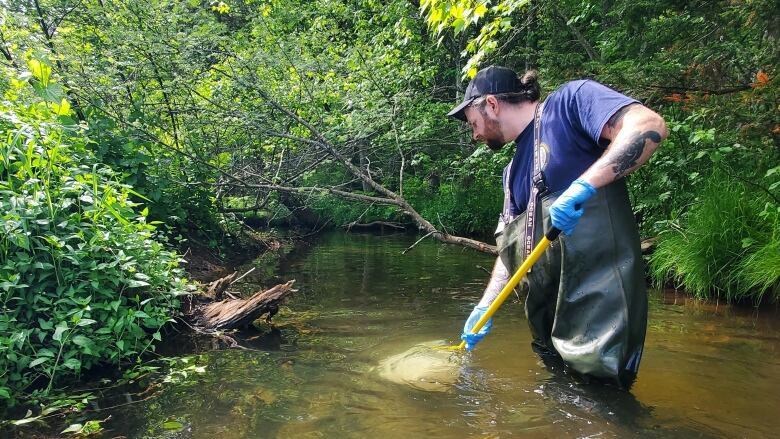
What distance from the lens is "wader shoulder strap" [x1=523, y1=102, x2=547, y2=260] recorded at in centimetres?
252

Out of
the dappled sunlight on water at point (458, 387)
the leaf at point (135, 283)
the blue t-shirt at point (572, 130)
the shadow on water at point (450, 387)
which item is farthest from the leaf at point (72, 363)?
the blue t-shirt at point (572, 130)

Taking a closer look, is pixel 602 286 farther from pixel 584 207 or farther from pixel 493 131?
pixel 493 131

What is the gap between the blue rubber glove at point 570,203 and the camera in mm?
2143

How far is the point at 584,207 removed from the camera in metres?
2.38

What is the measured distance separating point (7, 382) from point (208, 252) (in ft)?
17.8

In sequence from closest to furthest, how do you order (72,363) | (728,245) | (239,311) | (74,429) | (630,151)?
(630,151) → (74,429) → (72,363) → (239,311) → (728,245)

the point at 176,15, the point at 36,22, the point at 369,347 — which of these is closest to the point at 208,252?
the point at 176,15

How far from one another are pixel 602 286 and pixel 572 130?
0.75 metres

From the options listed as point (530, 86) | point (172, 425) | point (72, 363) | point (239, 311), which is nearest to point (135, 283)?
point (72, 363)

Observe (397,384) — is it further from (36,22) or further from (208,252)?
(36,22)

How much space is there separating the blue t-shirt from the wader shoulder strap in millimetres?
24

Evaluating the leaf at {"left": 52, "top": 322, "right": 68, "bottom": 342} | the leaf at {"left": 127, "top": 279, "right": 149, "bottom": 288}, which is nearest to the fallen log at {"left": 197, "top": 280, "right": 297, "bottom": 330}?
the leaf at {"left": 127, "top": 279, "right": 149, "bottom": 288}

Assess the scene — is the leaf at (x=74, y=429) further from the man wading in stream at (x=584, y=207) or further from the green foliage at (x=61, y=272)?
the man wading in stream at (x=584, y=207)

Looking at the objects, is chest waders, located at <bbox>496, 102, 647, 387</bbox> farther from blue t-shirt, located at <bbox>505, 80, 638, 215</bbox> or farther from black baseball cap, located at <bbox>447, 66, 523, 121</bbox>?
black baseball cap, located at <bbox>447, 66, 523, 121</bbox>
